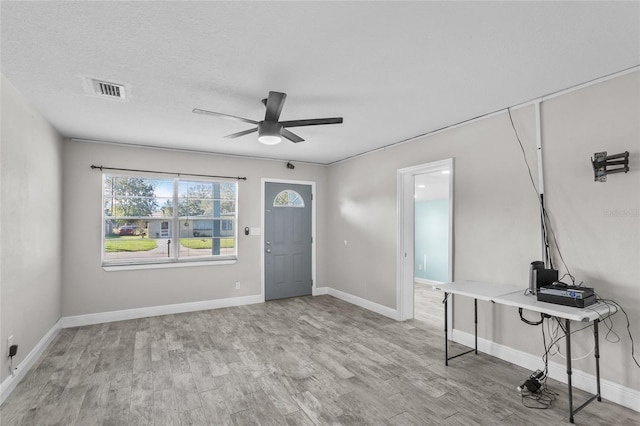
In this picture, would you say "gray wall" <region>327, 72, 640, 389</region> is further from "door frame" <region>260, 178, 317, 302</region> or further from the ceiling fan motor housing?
the ceiling fan motor housing

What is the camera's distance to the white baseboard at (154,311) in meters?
4.36

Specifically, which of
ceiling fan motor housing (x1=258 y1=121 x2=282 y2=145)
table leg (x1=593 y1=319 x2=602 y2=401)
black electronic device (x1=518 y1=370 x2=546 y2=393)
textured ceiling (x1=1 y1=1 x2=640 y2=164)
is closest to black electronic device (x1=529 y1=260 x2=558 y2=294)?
table leg (x1=593 y1=319 x2=602 y2=401)

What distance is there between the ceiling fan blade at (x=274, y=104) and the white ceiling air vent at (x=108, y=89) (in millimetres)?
1271

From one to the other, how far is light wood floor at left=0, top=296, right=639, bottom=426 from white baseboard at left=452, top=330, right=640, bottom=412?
3.3 inches

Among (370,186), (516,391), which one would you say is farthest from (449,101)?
(516,391)

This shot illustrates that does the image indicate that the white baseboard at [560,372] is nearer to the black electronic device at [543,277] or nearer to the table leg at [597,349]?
the table leg at [597,349]

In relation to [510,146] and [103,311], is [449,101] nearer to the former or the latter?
[510,146]

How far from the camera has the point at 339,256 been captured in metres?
5.96

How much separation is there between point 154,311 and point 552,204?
206 inches

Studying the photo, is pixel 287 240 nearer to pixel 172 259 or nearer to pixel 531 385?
pixel 172 259

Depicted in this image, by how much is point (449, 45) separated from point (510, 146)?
5.34ft

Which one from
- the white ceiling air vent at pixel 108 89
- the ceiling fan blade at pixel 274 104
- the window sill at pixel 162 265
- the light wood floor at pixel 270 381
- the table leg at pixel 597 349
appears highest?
the white ceiling air vent at pixel 108 89

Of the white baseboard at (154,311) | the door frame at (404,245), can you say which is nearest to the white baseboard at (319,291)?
the white baseboard at (154,311)

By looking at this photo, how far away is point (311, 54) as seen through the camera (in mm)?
2211
